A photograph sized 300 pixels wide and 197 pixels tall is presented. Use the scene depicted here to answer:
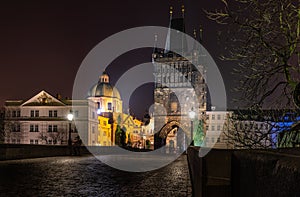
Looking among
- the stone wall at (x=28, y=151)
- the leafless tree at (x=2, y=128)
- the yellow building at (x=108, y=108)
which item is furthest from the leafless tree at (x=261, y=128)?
the yellow building at (x=108, y=108)

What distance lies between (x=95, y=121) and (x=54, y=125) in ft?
27.9

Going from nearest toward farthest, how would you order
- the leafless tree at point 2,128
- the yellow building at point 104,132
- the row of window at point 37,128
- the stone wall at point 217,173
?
the stone wall at point 217,173
the leafless tree at point 2,128
the row of window at point 37,128
the yellow building at point 104,132

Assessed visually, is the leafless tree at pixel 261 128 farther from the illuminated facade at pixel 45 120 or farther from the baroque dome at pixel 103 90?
the baroque dome at pixel 103 90

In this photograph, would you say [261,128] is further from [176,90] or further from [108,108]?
[108,108]

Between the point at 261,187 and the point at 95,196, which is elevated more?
the point at 261,187

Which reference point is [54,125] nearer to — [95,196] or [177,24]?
[177,24]

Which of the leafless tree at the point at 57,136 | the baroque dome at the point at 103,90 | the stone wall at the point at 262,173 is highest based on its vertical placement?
the baroque dome at the point at 103,90

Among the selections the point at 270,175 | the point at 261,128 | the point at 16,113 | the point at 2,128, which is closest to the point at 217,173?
the point at 270,175

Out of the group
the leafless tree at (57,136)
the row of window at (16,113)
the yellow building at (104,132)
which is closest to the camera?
the leafless tree at (57,136)

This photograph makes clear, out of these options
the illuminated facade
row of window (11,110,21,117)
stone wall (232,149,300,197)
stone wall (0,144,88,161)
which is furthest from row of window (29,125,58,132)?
stone wall (232,149,300,197)

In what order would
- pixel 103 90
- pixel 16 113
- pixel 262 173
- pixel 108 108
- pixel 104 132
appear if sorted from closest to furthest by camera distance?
pixel 262 173, pixel 16 113, pixel 104 132, pixel 108 108, pixel 103 90

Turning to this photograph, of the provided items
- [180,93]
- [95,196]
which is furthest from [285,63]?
[180,93]

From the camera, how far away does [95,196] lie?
25.5 ft

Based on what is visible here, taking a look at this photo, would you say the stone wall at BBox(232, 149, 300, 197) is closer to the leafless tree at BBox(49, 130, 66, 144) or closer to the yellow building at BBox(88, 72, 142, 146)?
the leafless tree at BBox(49, 130, 66, 144)
